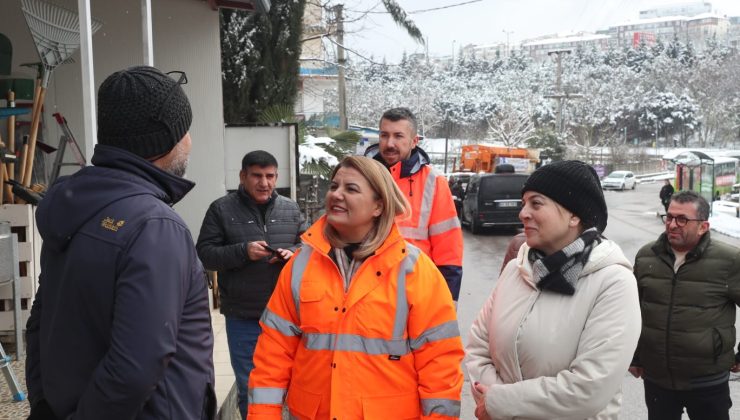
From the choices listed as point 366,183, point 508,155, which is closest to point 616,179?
point 508,155

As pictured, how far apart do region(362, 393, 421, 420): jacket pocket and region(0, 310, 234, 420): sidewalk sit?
91.3 inches

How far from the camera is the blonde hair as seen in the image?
286cm

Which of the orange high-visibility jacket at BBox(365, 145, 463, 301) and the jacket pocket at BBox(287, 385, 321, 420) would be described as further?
the orange high-visibility jacket at BBox(365, 145, 463, 301)

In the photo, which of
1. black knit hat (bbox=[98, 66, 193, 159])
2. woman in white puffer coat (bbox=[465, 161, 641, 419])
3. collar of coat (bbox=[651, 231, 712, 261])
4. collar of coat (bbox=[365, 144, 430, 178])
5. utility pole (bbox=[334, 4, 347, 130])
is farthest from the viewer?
utility pole (bbox=[334, 4, 347, 130])

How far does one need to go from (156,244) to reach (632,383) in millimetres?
5973

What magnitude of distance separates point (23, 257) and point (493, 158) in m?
37.5

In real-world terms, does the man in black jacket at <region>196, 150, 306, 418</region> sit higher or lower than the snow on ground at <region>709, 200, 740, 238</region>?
higher

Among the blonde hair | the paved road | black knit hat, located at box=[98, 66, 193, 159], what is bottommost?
the paved road

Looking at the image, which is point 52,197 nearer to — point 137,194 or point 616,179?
point 137,194

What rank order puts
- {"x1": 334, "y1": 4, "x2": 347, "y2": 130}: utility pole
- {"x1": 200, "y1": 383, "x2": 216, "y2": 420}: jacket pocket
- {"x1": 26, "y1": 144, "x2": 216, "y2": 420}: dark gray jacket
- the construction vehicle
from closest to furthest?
{"x1": 26, "y1": 144, "x2": 216, "y2": 420}: dark gray jacket, {"x1": 200, "y1": 383, "x2": 216, "y2": 420}: jacket pocket, {"x1": 334, "y1": 4, "x2": 347, "y2": 130}: utility pole, the construction vehicle

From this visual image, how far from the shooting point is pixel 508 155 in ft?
139

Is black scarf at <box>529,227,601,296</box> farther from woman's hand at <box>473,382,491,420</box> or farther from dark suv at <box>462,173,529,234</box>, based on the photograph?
dark suv at <box>462,173,529,234</box>

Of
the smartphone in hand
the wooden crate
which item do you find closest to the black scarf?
the smartphone in hand

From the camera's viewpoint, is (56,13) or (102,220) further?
(56,13)
